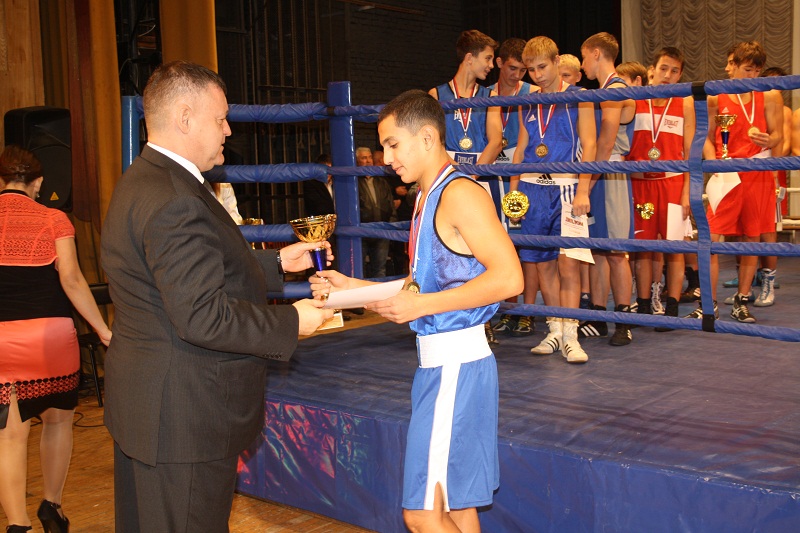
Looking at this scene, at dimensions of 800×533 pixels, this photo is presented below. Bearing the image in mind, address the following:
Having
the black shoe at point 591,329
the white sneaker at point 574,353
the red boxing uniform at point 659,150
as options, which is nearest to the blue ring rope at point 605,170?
the white sneaker at point 574,353

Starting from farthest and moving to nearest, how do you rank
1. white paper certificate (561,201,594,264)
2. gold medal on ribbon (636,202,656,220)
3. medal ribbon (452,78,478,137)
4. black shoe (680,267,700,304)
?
1. black shoe (680,267,700,304)
2. medal ribbon (452,78,478,137)
3. gold medal on ribbon (636,202,656,220)
4. white paper certificate (561,201,594,264)

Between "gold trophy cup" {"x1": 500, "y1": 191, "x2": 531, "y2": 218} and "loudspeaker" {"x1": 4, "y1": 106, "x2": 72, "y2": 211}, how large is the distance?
2.57m

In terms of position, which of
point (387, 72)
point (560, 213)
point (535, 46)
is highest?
point (387, 72)

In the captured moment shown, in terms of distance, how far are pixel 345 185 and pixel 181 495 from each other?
2.05 m

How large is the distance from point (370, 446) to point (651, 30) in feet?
32.1

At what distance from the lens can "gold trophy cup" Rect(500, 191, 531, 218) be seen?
368 centimetres

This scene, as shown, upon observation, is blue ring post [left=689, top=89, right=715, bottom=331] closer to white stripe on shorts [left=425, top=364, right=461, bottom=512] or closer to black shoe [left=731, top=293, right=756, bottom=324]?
white stripe on shorts [left=425, top=364, right=461, bottom=512]

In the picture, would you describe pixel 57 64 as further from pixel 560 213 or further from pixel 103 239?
pixel 103 239

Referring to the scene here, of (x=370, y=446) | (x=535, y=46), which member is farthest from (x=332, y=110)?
(x=370, y=446)

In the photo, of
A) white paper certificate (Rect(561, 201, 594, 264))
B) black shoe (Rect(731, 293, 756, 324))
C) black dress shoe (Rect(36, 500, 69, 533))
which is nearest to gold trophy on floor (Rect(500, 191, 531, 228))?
white paper certificate (Rect(561, 201, 594, 264))

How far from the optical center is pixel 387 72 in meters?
11.0

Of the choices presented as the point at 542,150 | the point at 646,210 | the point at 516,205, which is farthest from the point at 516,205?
the point at 646,210

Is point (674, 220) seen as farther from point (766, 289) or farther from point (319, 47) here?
point (319, 47)

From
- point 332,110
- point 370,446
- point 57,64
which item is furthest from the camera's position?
point 57,64
